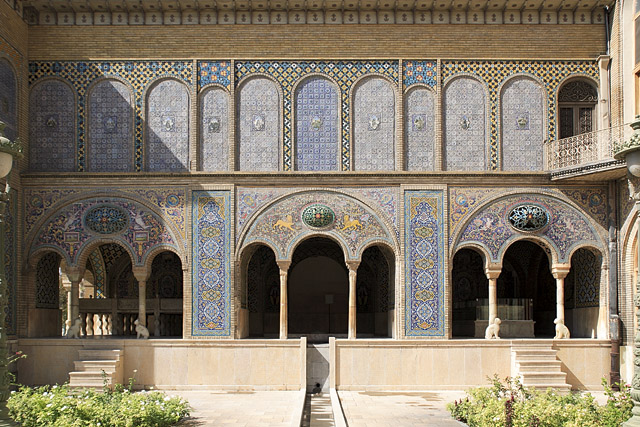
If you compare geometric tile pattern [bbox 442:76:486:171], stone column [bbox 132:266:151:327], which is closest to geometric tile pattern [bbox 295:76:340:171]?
geometric tile pattern [bbox 442:76:486:171]

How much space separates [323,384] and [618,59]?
908cm

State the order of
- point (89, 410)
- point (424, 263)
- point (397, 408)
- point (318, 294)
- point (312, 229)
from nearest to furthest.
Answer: point (89, 410)
point (397, 408)
point (424, 263)
point (312, 229)
point (318, 294)

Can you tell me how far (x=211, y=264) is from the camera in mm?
Answer: 19109

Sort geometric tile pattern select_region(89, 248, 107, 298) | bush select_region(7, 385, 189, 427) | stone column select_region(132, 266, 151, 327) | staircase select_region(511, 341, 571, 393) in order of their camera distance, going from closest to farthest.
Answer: bush select_region(7, 385, 189, 427) < staircase select_region(511, 341, 571, 393) < stone column select_region(132, 266, 151, 327) < geometric tile pattern select_region(89, 248, 107, 298)

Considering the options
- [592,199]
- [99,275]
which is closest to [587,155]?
[592,199]

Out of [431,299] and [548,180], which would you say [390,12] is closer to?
[548,180]

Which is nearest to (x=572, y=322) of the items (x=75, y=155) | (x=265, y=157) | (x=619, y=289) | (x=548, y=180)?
(x=619, y=289)

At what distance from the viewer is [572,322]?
20.9 metres

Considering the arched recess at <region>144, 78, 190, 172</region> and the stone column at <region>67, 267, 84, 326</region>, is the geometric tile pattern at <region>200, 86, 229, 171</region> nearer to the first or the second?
the arched recess at <region>144, 78, 190, 172</region>

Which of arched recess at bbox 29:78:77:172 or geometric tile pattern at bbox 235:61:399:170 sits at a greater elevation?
geometric tile pattern at bbox 235:61:399:170

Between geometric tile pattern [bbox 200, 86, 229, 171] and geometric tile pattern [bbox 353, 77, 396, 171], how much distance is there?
275 centimetres

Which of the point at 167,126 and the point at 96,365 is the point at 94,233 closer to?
the point at 167,126

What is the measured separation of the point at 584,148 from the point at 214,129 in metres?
7.70

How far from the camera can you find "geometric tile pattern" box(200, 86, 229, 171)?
1941 centimetres
